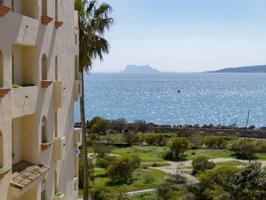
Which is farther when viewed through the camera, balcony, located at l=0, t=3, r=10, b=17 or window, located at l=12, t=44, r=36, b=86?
window, located at l=12, t=44, r=36, b=86

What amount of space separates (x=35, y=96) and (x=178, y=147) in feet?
173

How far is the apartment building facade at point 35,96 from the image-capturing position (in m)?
10.2

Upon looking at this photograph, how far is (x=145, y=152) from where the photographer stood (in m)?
68.2

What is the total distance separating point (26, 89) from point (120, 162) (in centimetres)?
3756

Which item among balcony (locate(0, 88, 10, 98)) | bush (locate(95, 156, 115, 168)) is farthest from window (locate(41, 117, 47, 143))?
bush (locate(95, 156, 115, 168))

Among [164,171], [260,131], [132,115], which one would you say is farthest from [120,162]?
[132,115]

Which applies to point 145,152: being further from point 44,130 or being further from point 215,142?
point 44,130

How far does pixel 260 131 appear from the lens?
298 ft

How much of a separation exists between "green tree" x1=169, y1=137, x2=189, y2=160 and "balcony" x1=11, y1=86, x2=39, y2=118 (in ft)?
171

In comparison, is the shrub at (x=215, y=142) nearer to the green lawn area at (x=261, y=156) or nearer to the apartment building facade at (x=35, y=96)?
the green lawn area at (x=261, y=156)

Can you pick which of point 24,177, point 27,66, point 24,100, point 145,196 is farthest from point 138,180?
point 24,100

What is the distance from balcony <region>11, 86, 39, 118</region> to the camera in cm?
1078

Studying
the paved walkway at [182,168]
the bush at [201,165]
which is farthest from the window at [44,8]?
the bush at [201,165]

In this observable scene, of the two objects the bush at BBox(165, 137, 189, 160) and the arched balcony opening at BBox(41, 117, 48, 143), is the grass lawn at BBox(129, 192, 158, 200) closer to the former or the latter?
the bush at BBox(165, 137, 189, 160)
